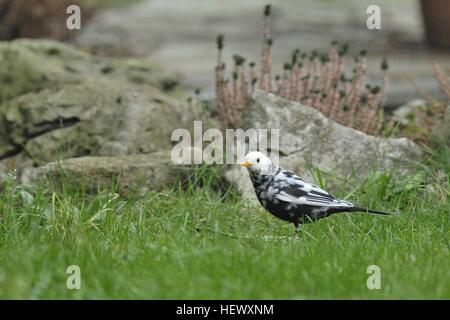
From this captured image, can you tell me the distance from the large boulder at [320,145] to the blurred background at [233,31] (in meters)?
2.87

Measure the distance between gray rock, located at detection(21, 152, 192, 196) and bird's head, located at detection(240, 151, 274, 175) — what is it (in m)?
1.20

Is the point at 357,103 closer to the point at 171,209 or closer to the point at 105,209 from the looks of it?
the point at 171,209

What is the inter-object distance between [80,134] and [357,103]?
220 centimetres

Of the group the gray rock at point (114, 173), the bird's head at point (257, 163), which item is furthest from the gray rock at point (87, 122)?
the bird's head at point (257, 163)

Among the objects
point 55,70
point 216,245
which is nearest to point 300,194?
point 216,245

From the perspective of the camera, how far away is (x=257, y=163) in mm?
5355

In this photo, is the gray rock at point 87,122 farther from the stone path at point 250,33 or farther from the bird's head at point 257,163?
the stone path at point 250,33

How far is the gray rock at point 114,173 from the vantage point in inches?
252

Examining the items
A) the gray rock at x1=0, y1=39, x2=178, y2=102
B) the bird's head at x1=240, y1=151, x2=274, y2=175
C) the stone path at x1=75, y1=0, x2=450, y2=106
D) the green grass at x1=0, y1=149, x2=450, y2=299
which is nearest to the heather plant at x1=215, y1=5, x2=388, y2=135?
the green grass at x1=0, y1=149, x2=450, y2=299

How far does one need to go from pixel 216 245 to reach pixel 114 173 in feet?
5.51

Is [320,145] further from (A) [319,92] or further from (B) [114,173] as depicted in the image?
(B) [114,173]

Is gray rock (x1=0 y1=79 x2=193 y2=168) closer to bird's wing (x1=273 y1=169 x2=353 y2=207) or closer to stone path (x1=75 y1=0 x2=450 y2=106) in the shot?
bird's wing (x1=273 y1=169 x2=353 y2=207)
